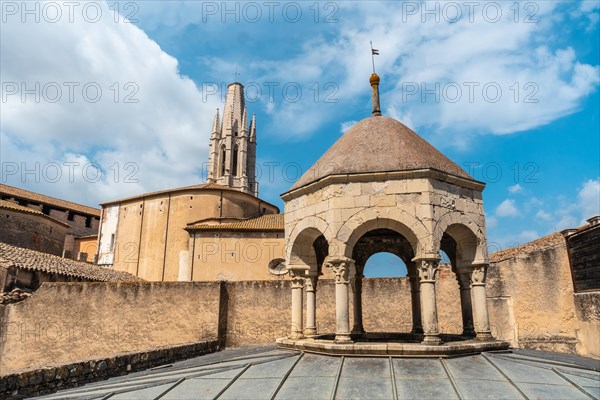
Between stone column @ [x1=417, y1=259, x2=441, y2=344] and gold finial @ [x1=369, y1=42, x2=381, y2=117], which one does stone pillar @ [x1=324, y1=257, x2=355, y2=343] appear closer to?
stone column @ [x1=417, y1=259, x2=441, y2=344]

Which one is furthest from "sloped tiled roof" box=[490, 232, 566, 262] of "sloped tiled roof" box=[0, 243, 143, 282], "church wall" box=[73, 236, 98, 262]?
"church wall" box=[73, 236, 98, 262]

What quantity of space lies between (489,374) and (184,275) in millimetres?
28495

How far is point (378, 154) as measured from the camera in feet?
23.7

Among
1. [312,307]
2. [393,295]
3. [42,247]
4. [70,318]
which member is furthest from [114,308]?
[42,247]

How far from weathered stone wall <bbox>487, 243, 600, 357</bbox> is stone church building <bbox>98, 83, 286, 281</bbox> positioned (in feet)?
47.2

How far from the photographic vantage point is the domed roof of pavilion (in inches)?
275

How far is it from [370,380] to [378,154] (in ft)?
12.0

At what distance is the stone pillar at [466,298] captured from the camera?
7.64m

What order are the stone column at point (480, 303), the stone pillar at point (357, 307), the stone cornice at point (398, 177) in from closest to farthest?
the stone cornice at point (398, 177) < the stone column at point (480, 303) < the stone pillar at point (357, 307)

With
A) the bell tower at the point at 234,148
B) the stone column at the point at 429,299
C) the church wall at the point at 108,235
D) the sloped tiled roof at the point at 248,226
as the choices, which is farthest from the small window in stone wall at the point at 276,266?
the bell tower at the point at 234,148

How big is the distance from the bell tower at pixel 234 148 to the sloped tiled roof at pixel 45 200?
16903 millimetres

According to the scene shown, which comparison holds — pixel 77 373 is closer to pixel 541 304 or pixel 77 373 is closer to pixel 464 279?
pixel 464 279

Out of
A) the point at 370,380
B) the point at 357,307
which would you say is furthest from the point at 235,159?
the point at 370,380

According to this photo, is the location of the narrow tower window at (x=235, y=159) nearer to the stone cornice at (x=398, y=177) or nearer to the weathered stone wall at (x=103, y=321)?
the weathered stone wall at (x=103, y=321)
